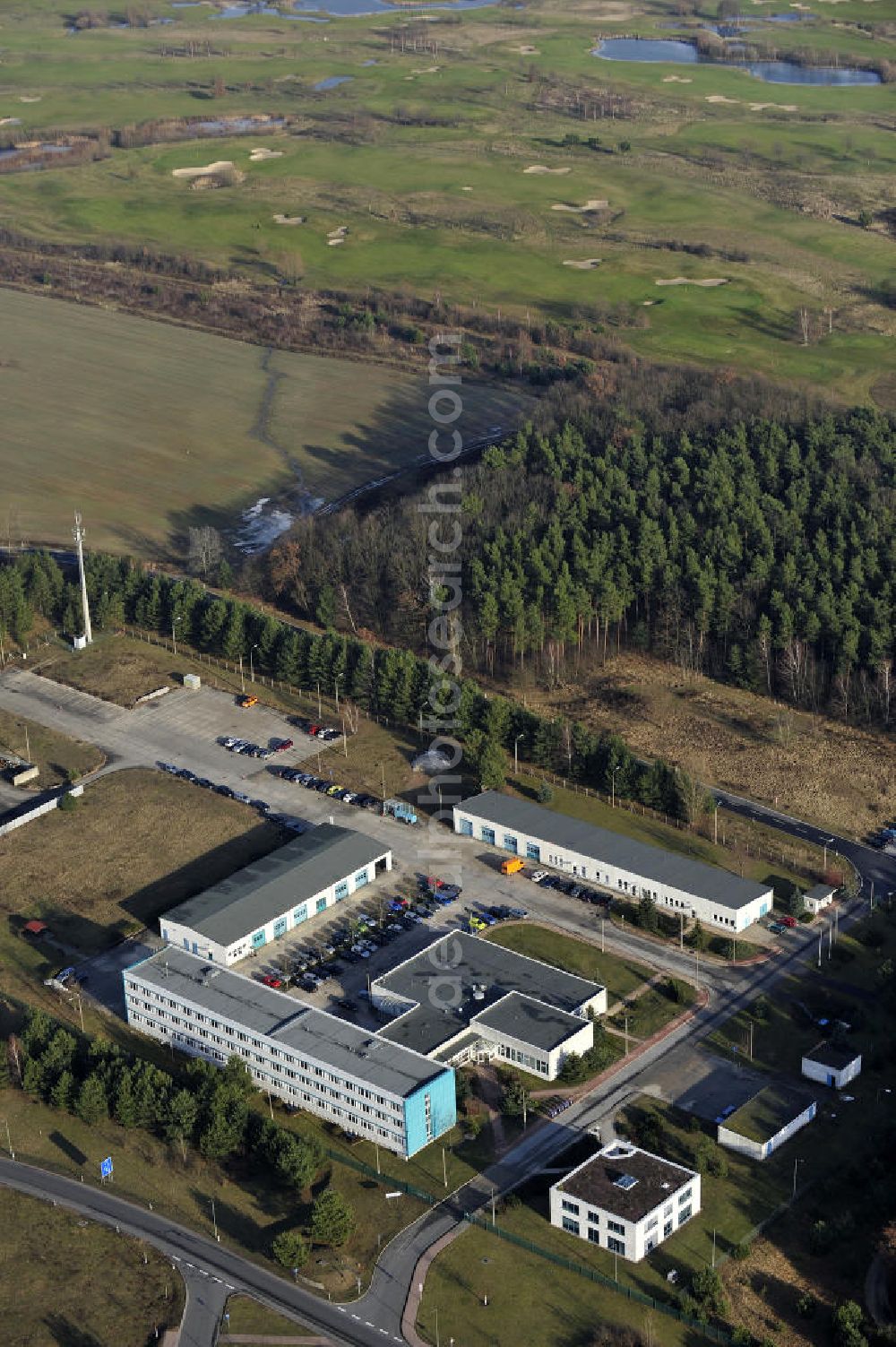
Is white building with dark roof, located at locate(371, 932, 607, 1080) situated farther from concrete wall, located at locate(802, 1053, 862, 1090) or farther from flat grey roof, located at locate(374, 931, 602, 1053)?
concrete wall, located at locate(802, 1053, 862, 1090)

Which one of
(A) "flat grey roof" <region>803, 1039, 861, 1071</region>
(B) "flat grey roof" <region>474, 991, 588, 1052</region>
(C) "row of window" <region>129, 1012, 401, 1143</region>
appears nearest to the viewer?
(C) "row of window" <region>129, 1012, 401, 1143</region>

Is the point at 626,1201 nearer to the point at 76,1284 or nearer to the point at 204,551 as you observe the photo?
the point at 76,1284

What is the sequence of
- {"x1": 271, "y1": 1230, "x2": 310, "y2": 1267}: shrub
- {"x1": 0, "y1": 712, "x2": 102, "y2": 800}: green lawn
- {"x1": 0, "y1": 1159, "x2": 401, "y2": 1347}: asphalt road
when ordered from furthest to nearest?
{"x1": 0, "y1": 712, "x2": 102, "y2": 800}: green lawn
{"x1": 271, "y1": 1230, "x2": 310, "y2": 1267}: shrub
{"x1": 0, "y1": 1159, "x2": 401, "y2": 1347}: asphalt road

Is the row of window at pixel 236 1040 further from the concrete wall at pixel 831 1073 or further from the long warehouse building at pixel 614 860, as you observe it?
the long warehouse building at pixel 614 860

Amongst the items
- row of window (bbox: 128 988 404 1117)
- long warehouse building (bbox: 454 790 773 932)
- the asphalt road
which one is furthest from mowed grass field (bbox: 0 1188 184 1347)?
long warehouse building (bbox: 454 790 773 932)

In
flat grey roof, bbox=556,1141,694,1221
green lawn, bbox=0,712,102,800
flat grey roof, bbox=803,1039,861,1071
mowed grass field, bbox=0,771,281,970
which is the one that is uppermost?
flat grey roof, bbox=556,1141,694,1221

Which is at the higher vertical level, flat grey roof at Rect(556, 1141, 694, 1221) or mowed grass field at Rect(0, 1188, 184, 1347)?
flat grey roof at Rect(556, 1141, 694, 1221)
